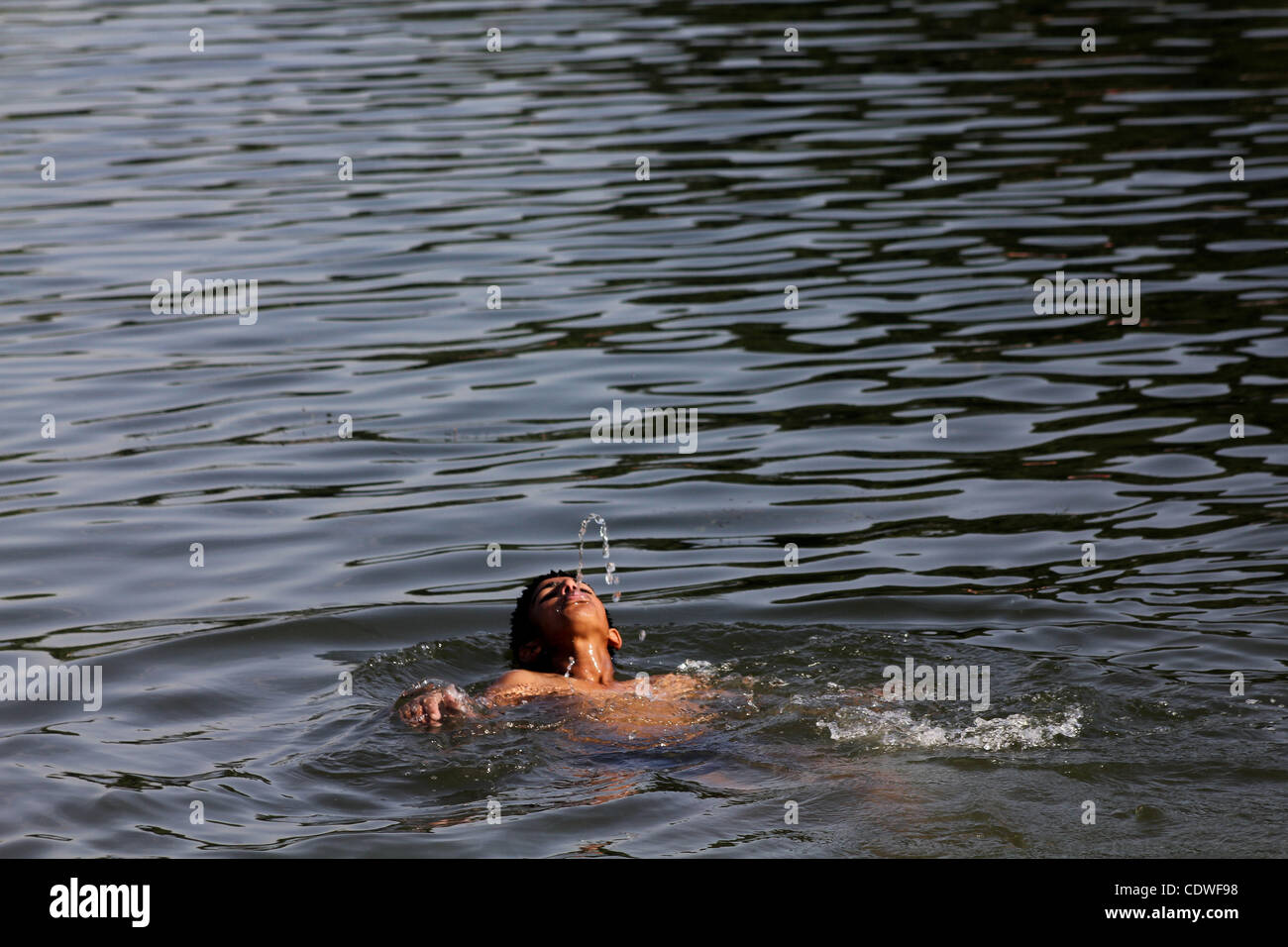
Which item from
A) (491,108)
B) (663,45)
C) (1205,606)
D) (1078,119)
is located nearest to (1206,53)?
(1078,119)

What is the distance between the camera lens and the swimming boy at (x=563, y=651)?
8.51 meters

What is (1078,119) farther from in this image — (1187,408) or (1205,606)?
(1205,606)

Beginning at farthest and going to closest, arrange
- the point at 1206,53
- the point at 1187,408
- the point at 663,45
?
the point at 663,45 < the point at 1206,53 < the point at 1187,408

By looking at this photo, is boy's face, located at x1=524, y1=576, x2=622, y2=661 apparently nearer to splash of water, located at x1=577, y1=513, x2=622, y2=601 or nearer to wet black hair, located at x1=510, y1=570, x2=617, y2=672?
wet black hair, located at x1=510, y1=570, x2=617, y2=672

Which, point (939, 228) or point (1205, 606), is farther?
point (939, 228)

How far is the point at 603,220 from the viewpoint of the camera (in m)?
18.0

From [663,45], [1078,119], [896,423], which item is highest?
[663,45]

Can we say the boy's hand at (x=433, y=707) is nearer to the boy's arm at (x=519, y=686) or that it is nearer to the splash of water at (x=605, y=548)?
the boy's arm at (x=519, y=686)

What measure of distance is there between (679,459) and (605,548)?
1795 millimetres

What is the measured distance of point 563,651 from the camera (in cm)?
884

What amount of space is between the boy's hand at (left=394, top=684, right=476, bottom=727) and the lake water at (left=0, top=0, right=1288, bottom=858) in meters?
0.11

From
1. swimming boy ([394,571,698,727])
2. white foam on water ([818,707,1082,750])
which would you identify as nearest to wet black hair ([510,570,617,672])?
swimming boy ([394,571,698,727])

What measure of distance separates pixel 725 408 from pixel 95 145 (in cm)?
1267

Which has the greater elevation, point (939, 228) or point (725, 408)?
point (939, 228)
